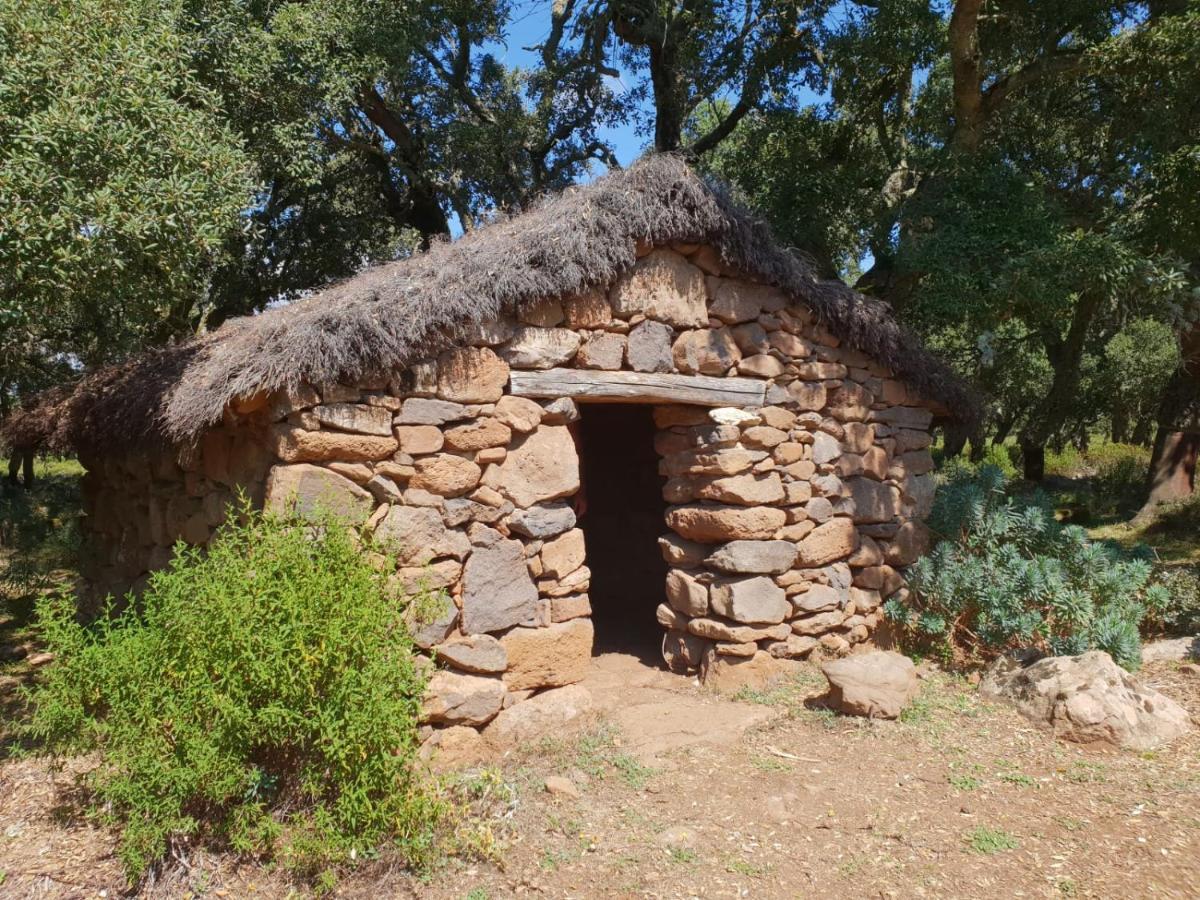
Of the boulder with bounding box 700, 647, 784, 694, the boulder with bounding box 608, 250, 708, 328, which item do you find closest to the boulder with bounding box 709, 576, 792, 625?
the boulder with bounding box 700, 647, 784, 694

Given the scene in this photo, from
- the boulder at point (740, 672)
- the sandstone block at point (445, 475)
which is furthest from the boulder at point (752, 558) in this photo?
the sandstone block at point (445, 475)

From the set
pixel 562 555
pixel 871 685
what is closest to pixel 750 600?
pixel 871 685

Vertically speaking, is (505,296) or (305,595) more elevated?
(505,296)

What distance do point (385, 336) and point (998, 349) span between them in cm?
1252

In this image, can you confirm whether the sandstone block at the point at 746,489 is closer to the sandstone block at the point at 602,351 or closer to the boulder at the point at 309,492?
the sandstone block at the point at 602,351

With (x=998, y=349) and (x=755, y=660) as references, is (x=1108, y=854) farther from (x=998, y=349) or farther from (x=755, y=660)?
(x=998, y=349)

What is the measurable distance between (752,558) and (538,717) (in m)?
1.69

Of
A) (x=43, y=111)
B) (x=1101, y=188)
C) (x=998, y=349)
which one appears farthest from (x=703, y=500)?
(x=998, y=349)

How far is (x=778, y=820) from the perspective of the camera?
3895 millimetres

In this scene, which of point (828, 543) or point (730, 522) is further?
point (828, 543)

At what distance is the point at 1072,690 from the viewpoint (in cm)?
473

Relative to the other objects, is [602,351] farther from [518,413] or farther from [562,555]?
[562,555]

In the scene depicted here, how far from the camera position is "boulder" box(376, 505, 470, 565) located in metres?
4.34

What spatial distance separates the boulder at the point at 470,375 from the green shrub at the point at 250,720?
1248 mm
